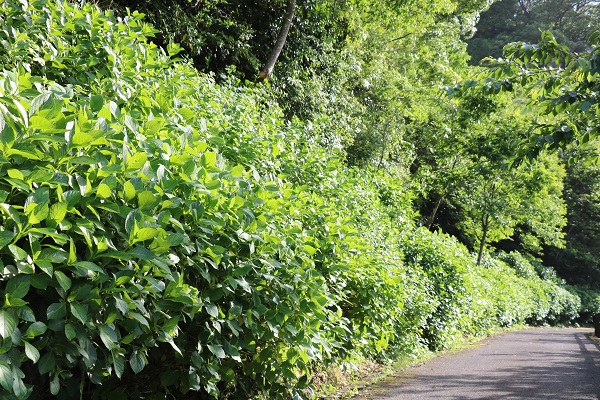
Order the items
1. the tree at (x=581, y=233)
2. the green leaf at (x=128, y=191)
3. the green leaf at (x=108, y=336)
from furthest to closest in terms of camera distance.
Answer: the tree at (x=581, y=233), the green leaf at (x=128, y=191), the green leaf at (x=108, y=336)

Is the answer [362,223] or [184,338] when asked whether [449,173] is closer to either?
[362,223]

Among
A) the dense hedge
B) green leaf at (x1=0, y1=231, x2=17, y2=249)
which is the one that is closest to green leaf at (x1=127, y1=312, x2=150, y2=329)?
the dense hedge

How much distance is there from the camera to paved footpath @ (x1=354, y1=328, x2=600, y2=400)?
19.0 feet

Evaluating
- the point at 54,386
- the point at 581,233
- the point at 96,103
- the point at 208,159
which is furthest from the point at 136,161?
the point at 581,233

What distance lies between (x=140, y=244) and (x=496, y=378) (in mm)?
6077

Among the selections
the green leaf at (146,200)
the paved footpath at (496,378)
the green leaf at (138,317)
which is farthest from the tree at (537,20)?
the green leaf at (138,317)

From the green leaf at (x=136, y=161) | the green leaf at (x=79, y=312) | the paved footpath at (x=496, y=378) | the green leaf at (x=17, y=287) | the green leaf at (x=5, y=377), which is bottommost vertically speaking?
the paved footpath at (x=496, y=378)

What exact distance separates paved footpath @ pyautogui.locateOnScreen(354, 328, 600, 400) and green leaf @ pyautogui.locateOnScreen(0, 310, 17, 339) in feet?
13.1

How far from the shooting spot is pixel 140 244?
94.0 inches

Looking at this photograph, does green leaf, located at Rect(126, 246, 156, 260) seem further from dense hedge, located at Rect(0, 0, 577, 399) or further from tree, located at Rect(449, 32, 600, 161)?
tree, located at Rect(449, 32, 600, 161)

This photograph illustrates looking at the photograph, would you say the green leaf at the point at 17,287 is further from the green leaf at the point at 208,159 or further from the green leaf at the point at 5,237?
the green leaf at the point at 208,159

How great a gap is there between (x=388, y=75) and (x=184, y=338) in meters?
13.3

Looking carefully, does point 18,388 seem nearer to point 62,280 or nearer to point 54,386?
point 54,386

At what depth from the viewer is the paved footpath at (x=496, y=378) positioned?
5781mm
